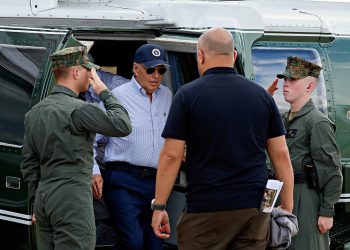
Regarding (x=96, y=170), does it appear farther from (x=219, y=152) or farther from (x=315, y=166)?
(x=219, y=152)

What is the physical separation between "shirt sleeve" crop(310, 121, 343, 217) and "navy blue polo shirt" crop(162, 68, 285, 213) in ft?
5.03

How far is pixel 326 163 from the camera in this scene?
6.52m

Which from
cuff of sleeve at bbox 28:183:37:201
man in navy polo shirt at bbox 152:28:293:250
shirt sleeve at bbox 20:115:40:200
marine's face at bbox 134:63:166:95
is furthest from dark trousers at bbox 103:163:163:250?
man in navy polo shirt at bbox 152:28:293:250

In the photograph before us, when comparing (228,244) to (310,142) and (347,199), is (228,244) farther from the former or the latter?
(347,199)

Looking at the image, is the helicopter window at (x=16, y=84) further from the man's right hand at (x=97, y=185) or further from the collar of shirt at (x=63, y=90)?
the collar of shirt at (x=63, y=90)

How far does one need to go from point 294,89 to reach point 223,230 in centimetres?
203

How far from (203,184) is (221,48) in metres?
0.79

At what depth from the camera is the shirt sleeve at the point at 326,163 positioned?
651cm

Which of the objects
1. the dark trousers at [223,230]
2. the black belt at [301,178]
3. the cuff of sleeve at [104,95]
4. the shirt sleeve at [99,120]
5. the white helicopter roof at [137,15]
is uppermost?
the white helicopter roof at [137,15]

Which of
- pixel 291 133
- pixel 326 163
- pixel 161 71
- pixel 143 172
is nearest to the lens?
pixel 326 163

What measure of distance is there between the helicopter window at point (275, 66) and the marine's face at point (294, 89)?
2.08 ft

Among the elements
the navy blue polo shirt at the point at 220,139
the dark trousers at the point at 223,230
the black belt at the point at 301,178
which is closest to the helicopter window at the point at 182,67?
the black belt at the point at 301,178

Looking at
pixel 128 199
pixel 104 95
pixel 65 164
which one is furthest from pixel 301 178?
pixel 65 164

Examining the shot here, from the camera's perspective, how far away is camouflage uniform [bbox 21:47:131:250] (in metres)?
5.60
